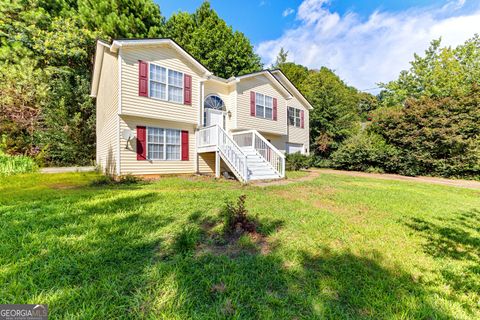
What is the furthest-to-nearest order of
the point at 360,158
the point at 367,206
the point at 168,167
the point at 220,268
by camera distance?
1. the point at 360,158
2. the point at 168,167
3. the point at 367,206
4. the point at 220,268

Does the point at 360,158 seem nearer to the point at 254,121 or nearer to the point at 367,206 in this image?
the point at 254,121

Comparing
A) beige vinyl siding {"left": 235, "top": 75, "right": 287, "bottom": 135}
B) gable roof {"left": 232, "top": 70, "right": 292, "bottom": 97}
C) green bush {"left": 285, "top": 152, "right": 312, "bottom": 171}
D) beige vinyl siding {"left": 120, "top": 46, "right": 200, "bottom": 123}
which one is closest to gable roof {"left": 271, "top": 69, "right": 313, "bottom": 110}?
gable roof {"left": 232, "top": 70, "right": 292, "bottom": 97}

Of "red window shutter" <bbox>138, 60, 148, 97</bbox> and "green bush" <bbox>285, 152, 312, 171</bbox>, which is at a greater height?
"red window shutter" <bbox>138, 60, 148, 97</bbox>

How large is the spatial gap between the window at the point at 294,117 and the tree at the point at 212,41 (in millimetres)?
7812

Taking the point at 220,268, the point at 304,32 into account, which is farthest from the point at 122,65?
the point at 304,32

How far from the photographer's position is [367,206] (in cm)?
525

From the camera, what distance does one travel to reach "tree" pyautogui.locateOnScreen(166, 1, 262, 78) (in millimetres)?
20312

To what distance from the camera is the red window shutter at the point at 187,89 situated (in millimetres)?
9930

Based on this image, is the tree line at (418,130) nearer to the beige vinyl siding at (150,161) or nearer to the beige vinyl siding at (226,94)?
the beige vinyl siding at (226,94)

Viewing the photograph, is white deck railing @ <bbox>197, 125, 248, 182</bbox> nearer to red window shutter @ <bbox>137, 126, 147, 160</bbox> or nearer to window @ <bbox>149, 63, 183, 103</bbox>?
window @ <bbox>149, 63, 183, 103</bbox>

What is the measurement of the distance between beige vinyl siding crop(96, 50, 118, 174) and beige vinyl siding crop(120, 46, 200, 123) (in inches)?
26.3

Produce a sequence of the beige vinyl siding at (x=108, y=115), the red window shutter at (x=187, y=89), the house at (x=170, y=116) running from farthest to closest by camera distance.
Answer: the red window shutter at (x=187, y=89) < the beige vinyl siding at (x=108, y=115) < the house at (x=170, y=116)

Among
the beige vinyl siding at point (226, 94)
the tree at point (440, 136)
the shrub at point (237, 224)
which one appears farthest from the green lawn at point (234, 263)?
the tree at point (440, 136)

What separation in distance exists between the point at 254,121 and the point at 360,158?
8456 millimetres
